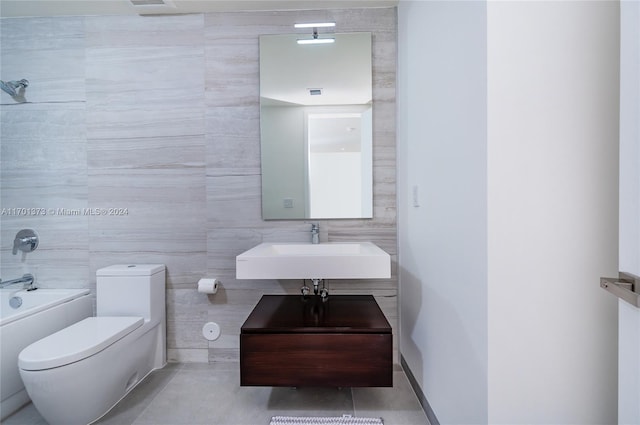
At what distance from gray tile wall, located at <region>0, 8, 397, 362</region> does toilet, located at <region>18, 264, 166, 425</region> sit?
17 centimetres

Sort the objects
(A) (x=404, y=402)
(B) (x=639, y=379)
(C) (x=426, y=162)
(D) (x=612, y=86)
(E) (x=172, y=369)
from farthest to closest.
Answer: (E) (x=172, y=369)
(A) (x=404, y=402)
(C) (x=426, y=162)
(D) (x=612, y=86)
(B) (x=639, y=379)

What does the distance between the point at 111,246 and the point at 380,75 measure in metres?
2.10

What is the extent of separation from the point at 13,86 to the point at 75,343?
5.81 ft

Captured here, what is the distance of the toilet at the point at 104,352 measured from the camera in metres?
1.27

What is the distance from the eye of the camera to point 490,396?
883 millimetres

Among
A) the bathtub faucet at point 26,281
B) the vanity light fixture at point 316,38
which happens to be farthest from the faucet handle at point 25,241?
the vanity light fixture at point 316,38

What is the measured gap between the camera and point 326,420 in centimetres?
142

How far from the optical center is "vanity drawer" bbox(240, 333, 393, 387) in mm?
1320

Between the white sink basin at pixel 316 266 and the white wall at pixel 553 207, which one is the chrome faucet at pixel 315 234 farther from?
the white wall at pixel 553 207

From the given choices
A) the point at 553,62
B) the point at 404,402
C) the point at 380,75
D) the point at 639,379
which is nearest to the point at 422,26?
the point at 380,75

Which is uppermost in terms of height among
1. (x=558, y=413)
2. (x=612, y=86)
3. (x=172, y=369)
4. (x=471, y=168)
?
(x=612, y=86)

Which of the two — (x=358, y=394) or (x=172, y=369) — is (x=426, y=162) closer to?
(x=358, y=394)

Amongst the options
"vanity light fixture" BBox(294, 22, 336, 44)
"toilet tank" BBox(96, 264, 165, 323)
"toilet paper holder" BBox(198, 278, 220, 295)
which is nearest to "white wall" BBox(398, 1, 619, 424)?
"vanity light fixture" BBox(294, 22, 336, 44)

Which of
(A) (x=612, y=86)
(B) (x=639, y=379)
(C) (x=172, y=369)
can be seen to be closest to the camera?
(B) (x=639, y=379)
